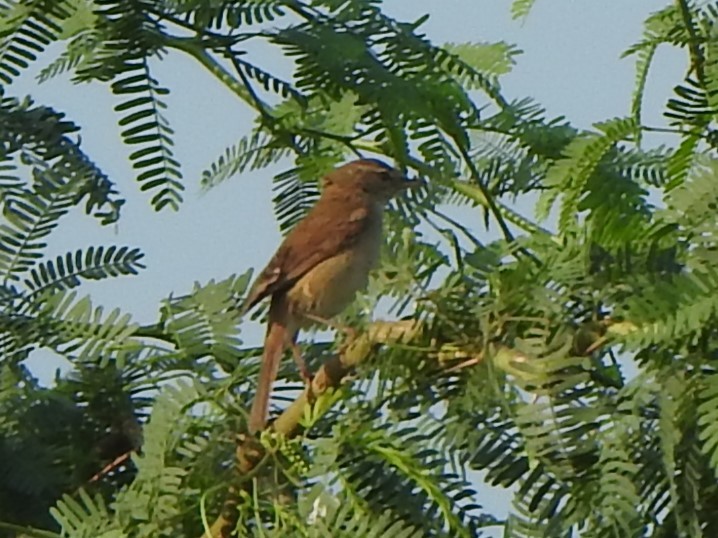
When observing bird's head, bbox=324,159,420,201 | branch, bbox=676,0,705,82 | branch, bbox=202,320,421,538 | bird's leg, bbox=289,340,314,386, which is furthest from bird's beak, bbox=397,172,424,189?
branch, bbox=202,320,421,538

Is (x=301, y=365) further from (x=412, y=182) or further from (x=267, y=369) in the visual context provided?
(x=412, y=182)

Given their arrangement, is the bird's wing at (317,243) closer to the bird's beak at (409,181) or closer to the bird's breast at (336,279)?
the bird's breast at (336,279)

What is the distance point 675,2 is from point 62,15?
19.6 inches

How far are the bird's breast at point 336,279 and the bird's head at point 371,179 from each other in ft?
0.15

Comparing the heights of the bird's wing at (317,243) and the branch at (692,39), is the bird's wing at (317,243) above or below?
above

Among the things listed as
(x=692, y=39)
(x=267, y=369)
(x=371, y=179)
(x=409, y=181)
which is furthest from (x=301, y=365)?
(x=371, y=179)

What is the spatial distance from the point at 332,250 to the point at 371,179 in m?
0.16

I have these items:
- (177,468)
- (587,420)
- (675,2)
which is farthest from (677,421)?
(675,2)

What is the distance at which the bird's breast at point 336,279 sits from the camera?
2.04 metres

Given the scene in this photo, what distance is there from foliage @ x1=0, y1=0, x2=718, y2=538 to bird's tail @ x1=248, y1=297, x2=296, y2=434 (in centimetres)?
2

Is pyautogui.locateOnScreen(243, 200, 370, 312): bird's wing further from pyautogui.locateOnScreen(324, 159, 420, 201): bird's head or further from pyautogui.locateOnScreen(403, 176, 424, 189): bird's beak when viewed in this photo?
pyautogui.locateOnScreen(403, 176, 424, 189): bird's beak

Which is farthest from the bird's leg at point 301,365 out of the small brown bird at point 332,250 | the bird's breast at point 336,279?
the bird's breast at point 336,279

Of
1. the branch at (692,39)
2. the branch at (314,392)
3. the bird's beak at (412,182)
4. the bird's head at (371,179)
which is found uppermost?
the bird's head at (371,179)

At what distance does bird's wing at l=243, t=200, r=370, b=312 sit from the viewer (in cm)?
205
